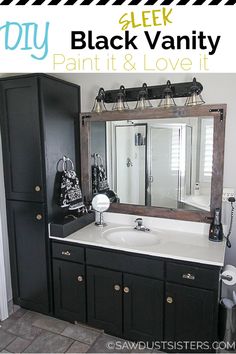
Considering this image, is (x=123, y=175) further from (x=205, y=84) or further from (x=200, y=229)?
(x=205, y=84)

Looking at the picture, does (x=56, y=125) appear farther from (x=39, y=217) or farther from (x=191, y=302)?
(x=191, y=302)

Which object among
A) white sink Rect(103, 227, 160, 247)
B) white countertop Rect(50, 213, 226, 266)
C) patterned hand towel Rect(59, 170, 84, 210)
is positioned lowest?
white sink Rect(103, 227, 160, 247)

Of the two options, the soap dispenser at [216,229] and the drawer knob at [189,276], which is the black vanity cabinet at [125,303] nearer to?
the drawer knob at [189,276]

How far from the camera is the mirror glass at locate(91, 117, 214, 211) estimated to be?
2.15 m

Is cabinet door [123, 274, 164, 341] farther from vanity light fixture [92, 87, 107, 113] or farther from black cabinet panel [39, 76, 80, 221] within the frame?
vanity light fixture [92, 87, 107, 113]

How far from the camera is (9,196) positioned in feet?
7.61

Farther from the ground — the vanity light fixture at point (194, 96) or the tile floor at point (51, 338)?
the vanity light fixture at point (194, 96)

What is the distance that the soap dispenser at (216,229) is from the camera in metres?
2.00

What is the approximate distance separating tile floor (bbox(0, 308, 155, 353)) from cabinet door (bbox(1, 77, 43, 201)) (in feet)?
3.51

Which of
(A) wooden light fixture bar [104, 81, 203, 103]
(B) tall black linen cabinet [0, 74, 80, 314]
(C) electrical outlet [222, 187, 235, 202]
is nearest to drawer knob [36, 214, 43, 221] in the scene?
(B) tall black linen cabinet [0, 74, 80, 314]

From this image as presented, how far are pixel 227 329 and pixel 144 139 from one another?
5.27 feet

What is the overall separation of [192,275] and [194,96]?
1332mm

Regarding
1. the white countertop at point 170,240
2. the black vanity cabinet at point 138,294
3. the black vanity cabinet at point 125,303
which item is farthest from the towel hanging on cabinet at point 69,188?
the black vanity cabinet at point 125,303

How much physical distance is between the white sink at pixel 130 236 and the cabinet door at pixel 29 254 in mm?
555
